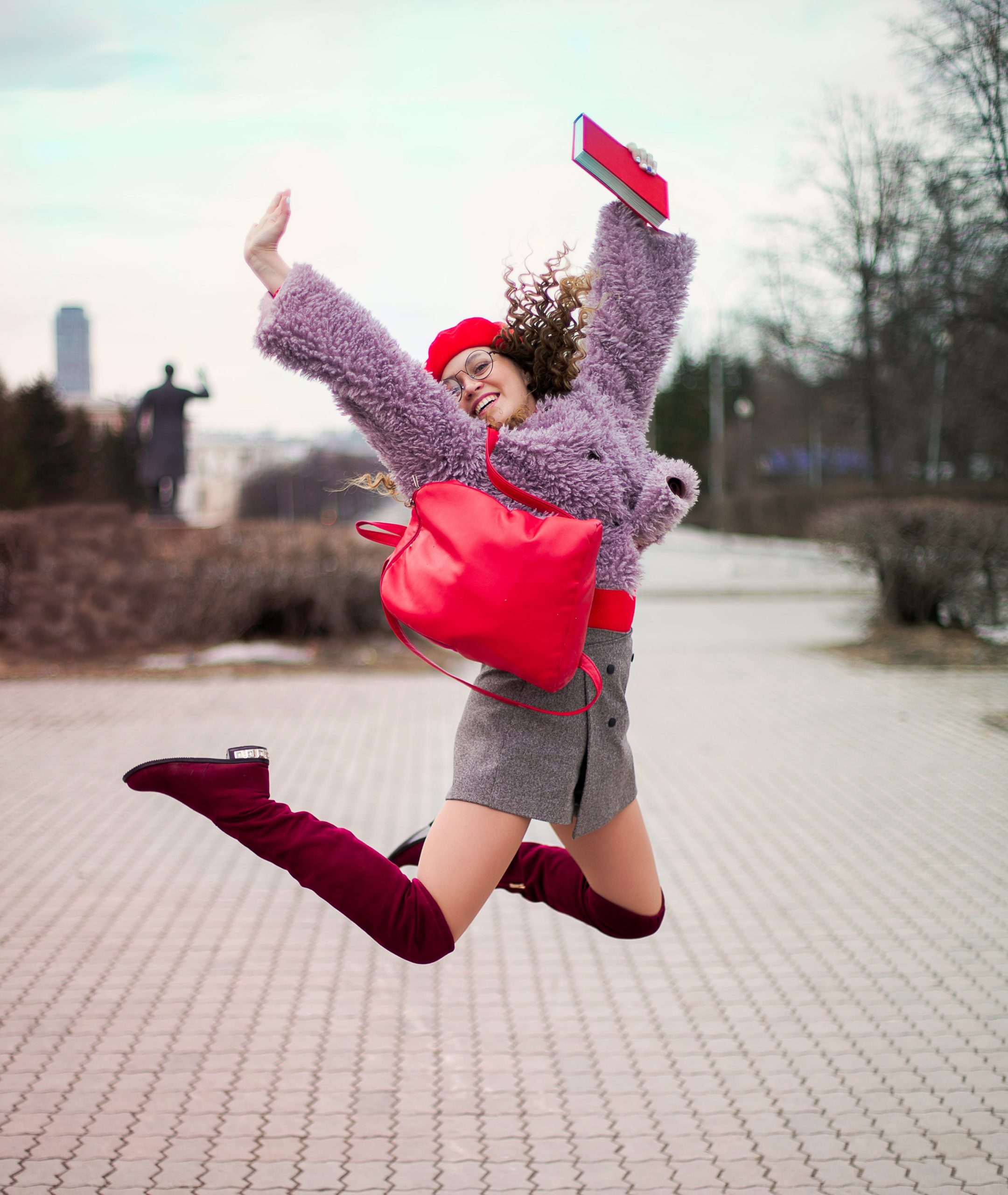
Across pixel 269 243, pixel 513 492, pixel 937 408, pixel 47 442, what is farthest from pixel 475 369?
pixel 47 442

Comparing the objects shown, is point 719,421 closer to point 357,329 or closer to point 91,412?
point 91,412

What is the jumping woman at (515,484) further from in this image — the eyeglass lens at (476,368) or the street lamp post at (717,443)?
the street lamp post at (717,443)

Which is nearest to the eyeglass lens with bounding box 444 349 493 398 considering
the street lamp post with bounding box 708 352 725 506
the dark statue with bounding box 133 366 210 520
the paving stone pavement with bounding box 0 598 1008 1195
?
the paving stone pavement with bounding box 0 598 1008 1195

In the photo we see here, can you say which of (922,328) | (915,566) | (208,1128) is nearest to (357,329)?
(208,1128)

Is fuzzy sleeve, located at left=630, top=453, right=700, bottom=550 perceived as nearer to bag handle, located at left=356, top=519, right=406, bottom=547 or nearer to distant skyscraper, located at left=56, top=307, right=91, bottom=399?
bag handle, located at left=356, top=519, right=406, bottom=547

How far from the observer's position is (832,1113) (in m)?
3.14

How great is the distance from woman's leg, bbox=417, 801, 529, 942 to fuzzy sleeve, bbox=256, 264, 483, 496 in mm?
638

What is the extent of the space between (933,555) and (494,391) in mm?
10627

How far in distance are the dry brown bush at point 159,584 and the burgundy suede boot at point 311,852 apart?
32.0 ft

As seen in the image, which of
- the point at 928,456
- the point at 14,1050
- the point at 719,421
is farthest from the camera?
the point at 719,421

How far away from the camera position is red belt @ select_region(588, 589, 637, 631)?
225 centimetres

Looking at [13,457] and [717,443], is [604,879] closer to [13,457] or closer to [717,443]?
A: [13,457]

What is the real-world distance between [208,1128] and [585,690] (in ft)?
5.88

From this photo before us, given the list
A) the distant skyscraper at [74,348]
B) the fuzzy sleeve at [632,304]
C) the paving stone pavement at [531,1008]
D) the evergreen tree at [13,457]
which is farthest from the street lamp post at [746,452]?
the fuzzy sleeve at [632,304]
